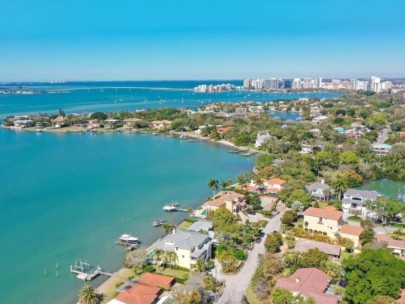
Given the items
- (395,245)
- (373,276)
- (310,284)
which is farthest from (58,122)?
(373,276)

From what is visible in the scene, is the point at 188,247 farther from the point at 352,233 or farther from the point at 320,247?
the point at 352,233

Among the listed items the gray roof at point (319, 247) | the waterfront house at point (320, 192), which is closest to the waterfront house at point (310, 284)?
the gray roof at point (319, 247)

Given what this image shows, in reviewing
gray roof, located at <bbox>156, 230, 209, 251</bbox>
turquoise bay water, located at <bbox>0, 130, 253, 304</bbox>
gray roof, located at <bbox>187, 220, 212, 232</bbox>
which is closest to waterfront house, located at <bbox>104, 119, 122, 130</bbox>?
turquoise bay water, located at <bbox>0, 130, 253, 304</bbox>

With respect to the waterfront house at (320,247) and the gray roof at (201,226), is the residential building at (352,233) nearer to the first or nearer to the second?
the waterfront house at (320,247)

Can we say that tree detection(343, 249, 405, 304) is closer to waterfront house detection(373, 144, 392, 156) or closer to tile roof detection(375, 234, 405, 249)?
tile roof detection(375, 234, 405, 249)

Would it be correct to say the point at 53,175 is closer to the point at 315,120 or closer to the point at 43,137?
the point at 43,137

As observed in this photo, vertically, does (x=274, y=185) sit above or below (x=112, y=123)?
below
